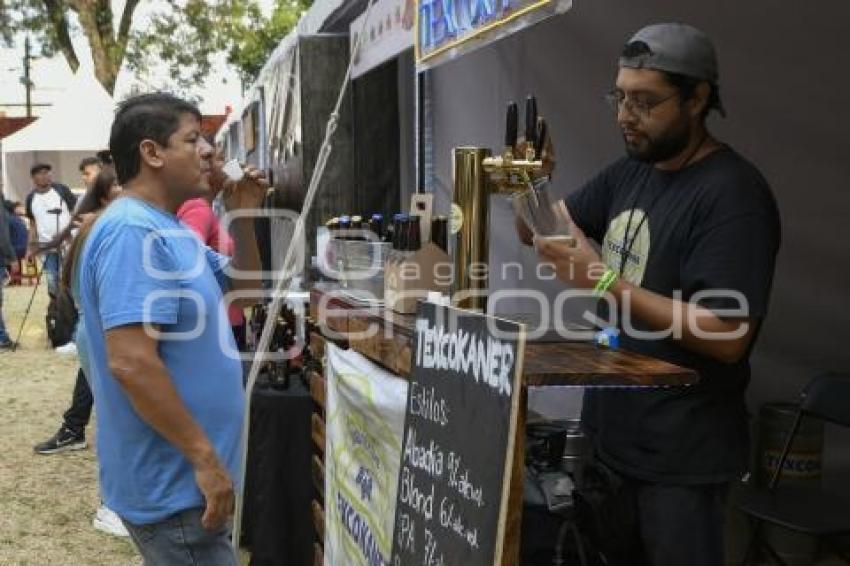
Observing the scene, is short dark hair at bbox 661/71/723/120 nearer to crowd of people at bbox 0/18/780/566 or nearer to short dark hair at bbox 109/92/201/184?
crowd of people at bbox 0/18/780/566

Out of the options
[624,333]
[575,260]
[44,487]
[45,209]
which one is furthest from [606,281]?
[45,209]

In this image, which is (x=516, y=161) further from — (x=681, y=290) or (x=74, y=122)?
(x=74, y=122)

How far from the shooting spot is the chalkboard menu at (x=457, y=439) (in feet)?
5.53

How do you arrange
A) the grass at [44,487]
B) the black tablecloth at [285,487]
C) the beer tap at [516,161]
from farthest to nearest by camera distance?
1. the grass at [44,487]
2. the black tablecloth at [285,487]
3. the beer tap at [516,161]

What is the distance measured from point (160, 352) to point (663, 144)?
1.23 meters

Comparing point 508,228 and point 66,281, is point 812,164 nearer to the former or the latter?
point 508,228


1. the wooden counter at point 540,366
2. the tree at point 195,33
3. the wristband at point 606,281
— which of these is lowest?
the wooden counter at point 540,366

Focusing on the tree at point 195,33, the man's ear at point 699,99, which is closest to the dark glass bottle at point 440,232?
the man's ear at point 699,99

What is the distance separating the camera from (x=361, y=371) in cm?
259

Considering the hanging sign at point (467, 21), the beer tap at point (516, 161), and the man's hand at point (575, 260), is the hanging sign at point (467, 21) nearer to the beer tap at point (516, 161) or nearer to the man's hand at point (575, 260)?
the beer tap at point (516, 161)

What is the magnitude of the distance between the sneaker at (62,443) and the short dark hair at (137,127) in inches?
161

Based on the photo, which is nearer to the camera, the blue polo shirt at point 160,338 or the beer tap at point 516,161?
the blue polo shirt at point 160,338

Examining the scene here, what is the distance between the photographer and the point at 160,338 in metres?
1.92

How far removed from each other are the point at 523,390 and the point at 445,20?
170 cm
